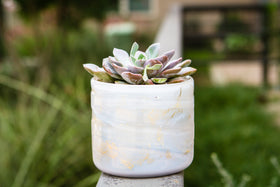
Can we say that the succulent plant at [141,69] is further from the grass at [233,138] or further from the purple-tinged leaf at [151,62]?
the grass at [233,138]

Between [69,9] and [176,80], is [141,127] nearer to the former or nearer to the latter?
[176,80]

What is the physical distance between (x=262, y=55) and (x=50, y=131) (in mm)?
4069

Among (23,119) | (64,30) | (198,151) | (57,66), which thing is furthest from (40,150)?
(64,30)

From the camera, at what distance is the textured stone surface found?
89 centimetres

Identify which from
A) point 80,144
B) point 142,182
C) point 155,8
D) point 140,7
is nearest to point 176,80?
point 142,182

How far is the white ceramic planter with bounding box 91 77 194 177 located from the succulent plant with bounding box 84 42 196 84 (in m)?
0.04

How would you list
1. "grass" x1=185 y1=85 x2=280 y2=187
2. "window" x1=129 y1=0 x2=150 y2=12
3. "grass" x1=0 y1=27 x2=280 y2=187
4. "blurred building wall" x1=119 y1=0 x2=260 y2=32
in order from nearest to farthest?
"grass" x1=0 y1=27 x2=280 y2=187
"grass" x1=185 y1=85 x2=280 y2=187
"blurred building wall" x1=119 y1=0 x2=260 y2=32
"window" x1=129 y1=0 x2=150 y2=12

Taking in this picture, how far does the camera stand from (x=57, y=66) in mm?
5133

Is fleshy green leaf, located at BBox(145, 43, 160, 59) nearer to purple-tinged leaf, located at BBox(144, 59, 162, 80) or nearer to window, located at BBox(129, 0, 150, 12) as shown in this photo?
purple-tinged leaf, located at BBox(144, 59, 162, 80)

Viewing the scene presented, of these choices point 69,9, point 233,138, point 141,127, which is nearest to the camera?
point 141,127

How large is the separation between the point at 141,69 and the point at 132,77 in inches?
1.6

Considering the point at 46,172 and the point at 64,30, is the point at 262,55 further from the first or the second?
the point at 46,172

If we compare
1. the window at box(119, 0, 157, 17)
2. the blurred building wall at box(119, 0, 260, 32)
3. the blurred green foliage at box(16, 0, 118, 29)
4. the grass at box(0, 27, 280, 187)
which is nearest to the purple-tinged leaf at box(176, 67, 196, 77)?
the grass at box(0, 27, 280, 187)

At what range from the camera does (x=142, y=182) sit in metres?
0.90
